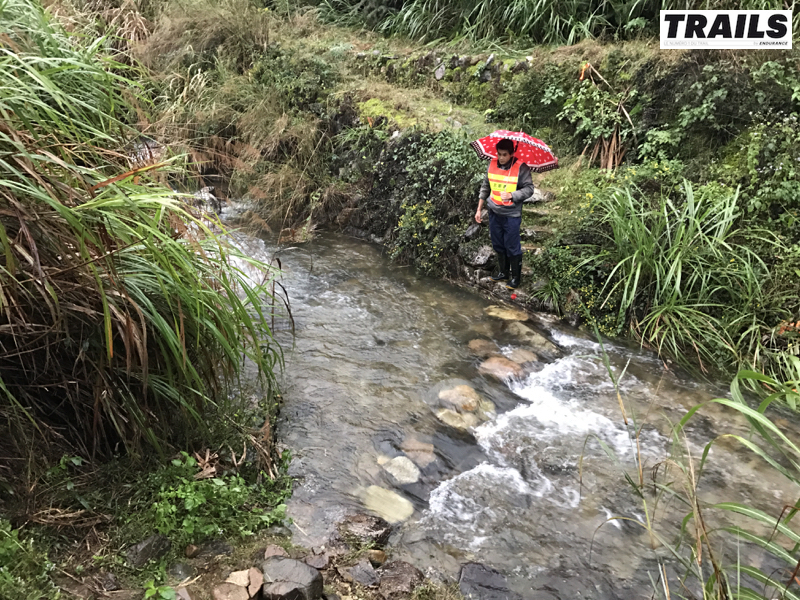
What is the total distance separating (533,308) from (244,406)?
290cm

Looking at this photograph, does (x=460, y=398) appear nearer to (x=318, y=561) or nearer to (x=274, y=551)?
(x=318, y=561)

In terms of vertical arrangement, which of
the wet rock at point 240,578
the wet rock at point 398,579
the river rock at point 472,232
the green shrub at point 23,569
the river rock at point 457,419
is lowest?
the wet rock at point 398,579

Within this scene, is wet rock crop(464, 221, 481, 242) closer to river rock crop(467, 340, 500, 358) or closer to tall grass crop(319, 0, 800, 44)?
river rock crop(467, 340, 500, 358)

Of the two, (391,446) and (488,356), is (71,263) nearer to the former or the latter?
(391,446)

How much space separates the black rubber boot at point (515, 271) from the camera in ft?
15.6

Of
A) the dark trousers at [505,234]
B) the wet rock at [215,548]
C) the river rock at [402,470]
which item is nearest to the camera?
the wet rock at [215,548]

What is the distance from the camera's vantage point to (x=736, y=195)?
403cm

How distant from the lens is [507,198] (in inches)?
179

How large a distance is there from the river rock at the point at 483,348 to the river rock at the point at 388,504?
165 cm

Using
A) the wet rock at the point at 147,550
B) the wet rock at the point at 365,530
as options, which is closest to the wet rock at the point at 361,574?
the wet rock at the point at 365,530

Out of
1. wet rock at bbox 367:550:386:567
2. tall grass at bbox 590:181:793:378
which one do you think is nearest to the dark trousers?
tall grass at bbox 590:181:793:378

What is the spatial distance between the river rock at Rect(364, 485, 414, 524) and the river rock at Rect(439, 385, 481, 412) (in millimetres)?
898

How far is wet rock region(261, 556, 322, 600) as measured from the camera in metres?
2.00

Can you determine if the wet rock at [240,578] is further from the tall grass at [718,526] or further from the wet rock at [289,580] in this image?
the tall grass at [718,526]
